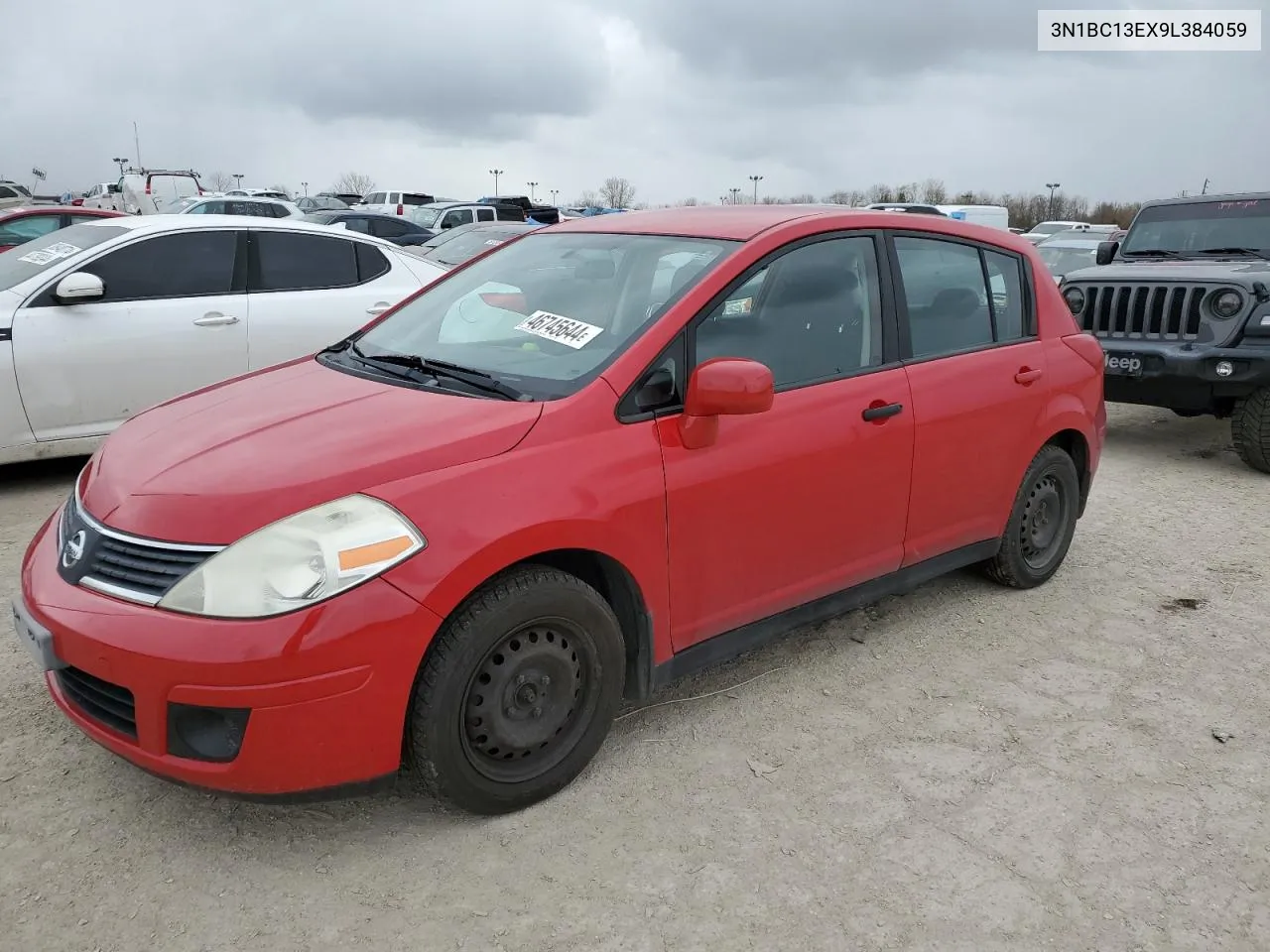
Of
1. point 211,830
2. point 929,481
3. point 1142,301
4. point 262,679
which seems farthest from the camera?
point 1142,301

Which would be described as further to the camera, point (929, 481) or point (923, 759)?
point (929, 481)

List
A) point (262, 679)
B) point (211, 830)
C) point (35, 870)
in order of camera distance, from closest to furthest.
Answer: point (262, 679) → point (35, 870) → point (211, 830)

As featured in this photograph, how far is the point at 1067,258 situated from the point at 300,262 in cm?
1052

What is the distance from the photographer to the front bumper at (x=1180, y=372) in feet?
21.9

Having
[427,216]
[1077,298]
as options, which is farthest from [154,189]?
[1077,298]

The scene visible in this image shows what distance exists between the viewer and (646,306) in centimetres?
309

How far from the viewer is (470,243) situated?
12930 mm

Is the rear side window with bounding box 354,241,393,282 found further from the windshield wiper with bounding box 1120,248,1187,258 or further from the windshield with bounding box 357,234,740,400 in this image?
the windshield wiper with bounding box 1120,248,1187,258

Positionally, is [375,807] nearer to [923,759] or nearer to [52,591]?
[52,591]

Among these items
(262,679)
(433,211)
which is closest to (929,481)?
(262,679)

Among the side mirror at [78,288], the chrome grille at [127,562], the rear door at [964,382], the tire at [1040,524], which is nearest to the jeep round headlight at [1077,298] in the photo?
the tire at [1040,524]

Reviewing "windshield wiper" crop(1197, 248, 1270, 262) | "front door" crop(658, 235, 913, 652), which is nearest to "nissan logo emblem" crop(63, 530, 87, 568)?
"front door" crop(658, 235, 913, 652)

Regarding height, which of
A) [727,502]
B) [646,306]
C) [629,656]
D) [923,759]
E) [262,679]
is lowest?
[923,759]

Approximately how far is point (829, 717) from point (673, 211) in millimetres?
2022
